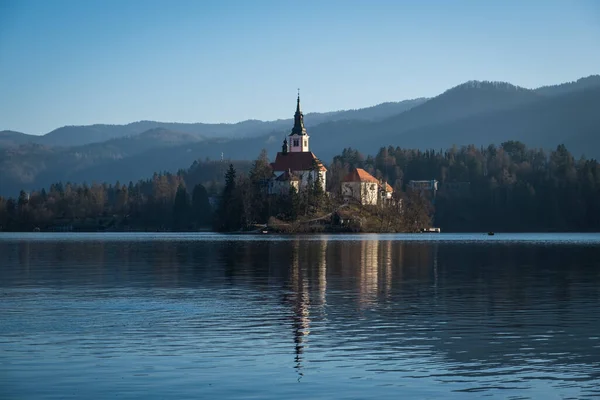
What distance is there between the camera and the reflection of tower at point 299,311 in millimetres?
30692

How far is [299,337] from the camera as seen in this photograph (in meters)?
33.6

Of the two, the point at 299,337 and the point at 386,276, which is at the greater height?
the point at 386,276

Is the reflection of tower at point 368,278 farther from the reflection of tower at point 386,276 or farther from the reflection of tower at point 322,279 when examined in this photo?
the reflection of tower at point 322,279

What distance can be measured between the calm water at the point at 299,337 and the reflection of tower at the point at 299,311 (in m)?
0.07

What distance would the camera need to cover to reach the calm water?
985 inches

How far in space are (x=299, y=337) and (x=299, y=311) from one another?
8.59m

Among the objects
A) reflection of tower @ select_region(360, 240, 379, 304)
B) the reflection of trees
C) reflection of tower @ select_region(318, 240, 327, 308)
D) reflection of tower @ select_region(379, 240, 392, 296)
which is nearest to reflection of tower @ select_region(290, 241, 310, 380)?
the reflection of trees

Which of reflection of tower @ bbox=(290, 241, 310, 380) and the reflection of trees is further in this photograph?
the reflection of trees

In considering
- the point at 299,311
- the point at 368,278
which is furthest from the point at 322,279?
the point at 299,311

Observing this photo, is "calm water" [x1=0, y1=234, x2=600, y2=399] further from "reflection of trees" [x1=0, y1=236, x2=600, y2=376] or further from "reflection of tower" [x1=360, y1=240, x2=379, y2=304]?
"reflection of tower" [x1=360, y1=240, x2=379, y2=304]

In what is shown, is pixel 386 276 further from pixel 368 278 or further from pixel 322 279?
pixel 322 279

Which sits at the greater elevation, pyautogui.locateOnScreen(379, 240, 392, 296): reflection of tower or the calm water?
pyautogui.locateOnScreen(379, 240, 392, 296): reflection of tower

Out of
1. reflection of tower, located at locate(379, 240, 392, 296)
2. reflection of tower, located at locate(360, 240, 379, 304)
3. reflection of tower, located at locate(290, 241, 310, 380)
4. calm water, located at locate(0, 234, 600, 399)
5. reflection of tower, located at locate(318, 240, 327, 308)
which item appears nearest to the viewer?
calm water, located at locate(0, 234, 600, 399)

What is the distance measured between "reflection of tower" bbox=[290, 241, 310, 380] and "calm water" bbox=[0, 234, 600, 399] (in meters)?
0.07
